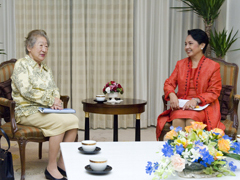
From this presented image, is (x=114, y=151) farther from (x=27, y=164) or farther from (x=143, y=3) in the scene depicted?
(x=143, y=3)

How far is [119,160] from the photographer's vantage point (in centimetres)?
213

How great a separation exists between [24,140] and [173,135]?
169 centimetres

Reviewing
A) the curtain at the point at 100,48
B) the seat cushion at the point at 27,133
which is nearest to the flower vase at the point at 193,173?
the seat cushion at the point at 27,133

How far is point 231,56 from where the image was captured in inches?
202

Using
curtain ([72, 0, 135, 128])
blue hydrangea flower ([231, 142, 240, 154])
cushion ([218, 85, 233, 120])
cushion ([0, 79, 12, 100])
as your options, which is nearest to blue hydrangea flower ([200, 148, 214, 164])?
blue hydrangea flower ([231, 142, 240, 154])

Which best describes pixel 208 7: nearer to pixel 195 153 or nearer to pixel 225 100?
pixel 225 100

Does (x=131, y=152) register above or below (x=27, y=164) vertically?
above

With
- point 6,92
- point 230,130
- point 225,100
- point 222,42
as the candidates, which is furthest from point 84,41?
point 230,130

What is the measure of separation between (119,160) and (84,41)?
358 cm

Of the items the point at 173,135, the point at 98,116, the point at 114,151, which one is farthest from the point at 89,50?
the point at 173,135

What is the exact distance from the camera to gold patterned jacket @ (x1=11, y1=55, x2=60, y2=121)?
3.29m

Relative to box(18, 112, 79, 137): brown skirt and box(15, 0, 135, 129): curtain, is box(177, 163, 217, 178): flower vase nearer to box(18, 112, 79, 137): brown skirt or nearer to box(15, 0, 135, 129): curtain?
box(18, 112, 79, 137): brown skirt

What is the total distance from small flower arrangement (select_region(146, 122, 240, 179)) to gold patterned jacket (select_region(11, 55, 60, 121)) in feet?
5.81

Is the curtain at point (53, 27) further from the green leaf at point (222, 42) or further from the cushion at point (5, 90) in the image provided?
the green leaf at point (222, 42)
